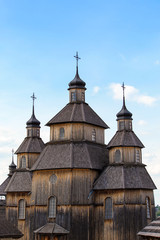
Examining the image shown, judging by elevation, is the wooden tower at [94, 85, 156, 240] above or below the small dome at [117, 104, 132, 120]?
below

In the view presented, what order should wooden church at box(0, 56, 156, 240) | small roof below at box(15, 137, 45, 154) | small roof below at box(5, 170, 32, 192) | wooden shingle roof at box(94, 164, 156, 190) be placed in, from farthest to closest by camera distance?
small roof below at box(15, 137, 45, 154), small roof below at box(5, 170, 32, 192), wooden shingle roof at box(94, 164, 156, 190), wooden church at box(0, 56, 156, 240)

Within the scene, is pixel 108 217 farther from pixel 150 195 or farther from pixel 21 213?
pixel 21 213

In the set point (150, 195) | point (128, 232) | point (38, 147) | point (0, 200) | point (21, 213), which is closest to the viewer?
point (128, 232)

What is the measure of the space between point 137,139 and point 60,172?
9.14 metres

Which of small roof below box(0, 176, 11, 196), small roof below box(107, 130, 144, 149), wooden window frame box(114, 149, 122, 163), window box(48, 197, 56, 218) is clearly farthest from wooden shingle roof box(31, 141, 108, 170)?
small roof below box(0, 176, 11, 196)

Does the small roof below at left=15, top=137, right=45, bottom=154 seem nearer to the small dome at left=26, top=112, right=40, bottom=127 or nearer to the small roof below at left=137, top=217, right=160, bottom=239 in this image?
the small dome at left=26, top=112, right=40, bottom=127

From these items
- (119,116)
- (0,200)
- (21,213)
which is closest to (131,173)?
(119,116)

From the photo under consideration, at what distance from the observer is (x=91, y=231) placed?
41281 mm

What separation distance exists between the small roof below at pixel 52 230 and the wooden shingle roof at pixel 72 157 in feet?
19.1

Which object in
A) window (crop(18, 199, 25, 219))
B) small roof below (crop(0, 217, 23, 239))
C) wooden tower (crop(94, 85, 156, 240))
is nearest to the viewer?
small roof below (crop(0, 217, 23, 239))

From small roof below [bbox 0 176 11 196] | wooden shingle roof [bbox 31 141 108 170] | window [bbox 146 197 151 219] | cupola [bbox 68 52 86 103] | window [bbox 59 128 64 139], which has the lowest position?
window [bbox 146 197 151 219]

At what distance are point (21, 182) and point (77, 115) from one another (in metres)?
11.9

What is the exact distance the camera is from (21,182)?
50.9 meters

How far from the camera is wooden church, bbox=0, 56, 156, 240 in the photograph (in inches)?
1598
